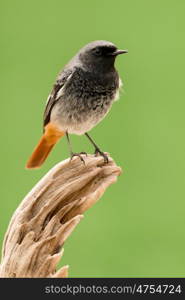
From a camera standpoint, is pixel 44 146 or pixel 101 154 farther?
pixel 44 146

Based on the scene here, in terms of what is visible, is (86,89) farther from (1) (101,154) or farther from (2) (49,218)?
(2) (49,218)

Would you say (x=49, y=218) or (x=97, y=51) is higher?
(x=97, y=51)

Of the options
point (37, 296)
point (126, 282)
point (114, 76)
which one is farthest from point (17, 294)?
point (114, 76)

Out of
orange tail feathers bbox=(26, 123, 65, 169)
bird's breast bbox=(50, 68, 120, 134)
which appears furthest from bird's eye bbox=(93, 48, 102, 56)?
orange tail feathers bbox=(26, 123, 65, 169)

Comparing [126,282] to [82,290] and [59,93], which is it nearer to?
[82,290]

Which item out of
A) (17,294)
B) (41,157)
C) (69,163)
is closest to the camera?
(17,294)

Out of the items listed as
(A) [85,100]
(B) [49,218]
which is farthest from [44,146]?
(B) [49,218]

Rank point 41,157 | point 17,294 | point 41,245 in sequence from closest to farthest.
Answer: point 17,294 → point 41,245 → point 41,157
